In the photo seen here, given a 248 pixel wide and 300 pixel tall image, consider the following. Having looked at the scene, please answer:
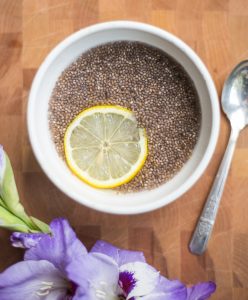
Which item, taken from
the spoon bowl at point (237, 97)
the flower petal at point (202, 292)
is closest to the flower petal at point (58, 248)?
the flower petal at point (202, 292)

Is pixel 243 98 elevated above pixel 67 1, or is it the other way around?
pixel 67 1

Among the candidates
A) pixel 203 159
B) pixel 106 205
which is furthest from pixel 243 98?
pixel 106 205

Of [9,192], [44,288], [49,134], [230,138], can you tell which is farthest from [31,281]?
→ [230,138]

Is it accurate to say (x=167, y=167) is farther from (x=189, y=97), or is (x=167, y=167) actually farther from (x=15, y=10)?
(x=15, y=10)

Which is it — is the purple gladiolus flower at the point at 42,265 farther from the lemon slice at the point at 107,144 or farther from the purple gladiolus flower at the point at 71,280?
the lemon slice at the point at 107,144

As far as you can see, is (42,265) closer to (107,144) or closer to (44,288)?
(44,288)

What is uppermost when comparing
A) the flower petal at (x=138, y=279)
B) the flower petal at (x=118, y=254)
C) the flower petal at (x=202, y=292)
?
the flower petal at (x=118, y=254)

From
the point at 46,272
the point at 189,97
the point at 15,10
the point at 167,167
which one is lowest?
the point at 46,272
